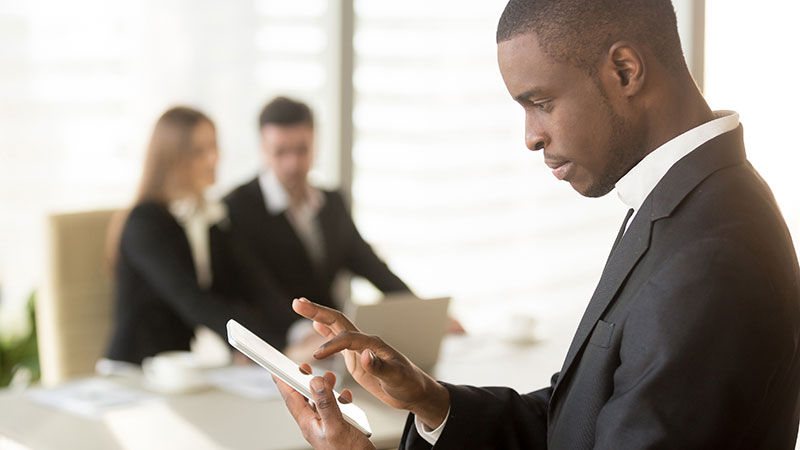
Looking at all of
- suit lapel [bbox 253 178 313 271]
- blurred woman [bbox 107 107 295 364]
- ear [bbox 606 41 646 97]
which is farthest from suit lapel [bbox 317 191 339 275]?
ear [bbox 606 41 646 97]

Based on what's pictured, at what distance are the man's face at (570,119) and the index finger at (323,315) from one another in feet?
1.33

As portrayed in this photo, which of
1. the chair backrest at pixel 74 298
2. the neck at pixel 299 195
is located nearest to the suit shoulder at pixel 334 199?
the neck at pixel 299 195

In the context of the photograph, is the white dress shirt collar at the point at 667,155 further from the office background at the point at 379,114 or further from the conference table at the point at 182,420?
the office background at the point at 379,114

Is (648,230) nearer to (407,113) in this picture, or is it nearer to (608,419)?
(608,419)

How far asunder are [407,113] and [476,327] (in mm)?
1187

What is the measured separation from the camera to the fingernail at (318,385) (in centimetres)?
133

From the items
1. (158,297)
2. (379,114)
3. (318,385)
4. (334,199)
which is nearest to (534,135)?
(318,385)

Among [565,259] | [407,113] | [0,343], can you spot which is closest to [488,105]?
[407,113]

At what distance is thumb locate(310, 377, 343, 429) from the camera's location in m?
1.33

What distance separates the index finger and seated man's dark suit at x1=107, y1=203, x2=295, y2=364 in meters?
1.68

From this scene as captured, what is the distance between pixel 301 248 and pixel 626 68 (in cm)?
272

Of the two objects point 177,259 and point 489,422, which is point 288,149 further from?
point 489,422

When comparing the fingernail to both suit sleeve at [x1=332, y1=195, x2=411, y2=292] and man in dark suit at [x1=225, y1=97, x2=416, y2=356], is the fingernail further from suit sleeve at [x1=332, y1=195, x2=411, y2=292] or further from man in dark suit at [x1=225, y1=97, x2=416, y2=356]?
suit sleeve at [x1=332, y1=195, x2=411, y2=292]

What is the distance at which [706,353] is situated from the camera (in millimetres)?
1074
